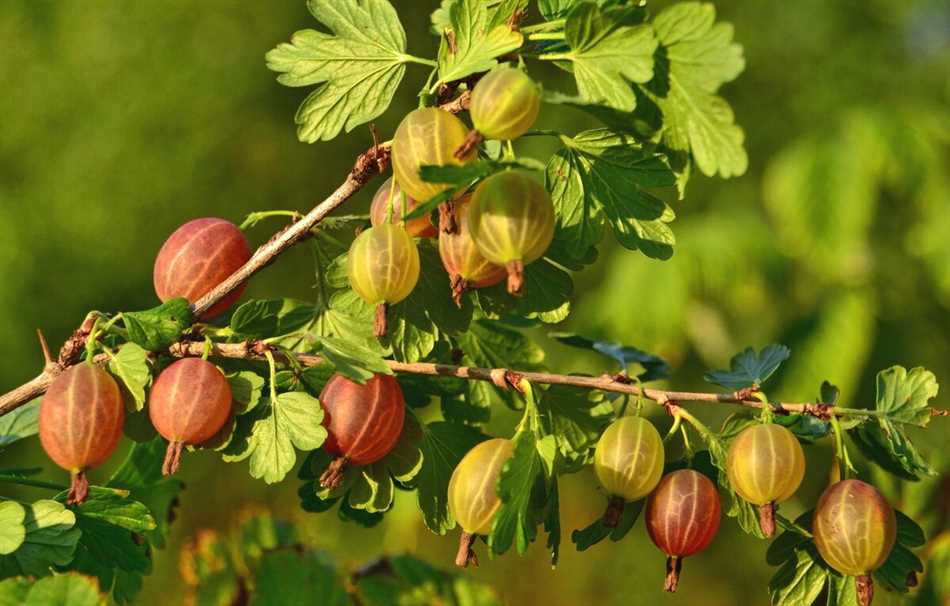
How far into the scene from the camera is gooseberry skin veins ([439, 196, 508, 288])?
A: 66cm

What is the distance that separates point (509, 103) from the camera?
0.60 metres

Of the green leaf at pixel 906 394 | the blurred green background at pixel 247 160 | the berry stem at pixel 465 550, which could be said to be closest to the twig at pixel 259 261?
the berry stem at pixel 465 550

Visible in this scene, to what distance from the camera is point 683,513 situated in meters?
0.69

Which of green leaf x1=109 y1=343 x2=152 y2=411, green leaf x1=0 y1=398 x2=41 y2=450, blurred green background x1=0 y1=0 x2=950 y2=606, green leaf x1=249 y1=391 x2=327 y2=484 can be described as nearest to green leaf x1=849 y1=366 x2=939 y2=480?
green leaf x1=249 y1=391 x2=327 y2=484

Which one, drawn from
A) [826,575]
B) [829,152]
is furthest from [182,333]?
[829,152]

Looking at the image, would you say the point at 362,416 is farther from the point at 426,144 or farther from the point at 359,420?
the point at 426,144

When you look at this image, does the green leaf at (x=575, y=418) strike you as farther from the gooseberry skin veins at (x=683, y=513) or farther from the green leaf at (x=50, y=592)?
the green leaf at (x=50, y=592)

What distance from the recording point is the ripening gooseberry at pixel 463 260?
0.66m

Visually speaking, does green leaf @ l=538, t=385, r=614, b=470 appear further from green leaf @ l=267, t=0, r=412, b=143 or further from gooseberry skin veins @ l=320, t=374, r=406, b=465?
green leaf @ l=267, t=0, r=412, b=143

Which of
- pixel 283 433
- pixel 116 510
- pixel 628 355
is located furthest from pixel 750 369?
pixel 116 510

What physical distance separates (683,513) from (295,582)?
28 centimetres

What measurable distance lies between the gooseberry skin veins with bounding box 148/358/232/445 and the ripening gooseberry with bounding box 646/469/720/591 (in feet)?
0.94

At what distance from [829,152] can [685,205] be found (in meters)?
1.52

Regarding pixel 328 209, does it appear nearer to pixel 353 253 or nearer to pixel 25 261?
pixel 353 253
